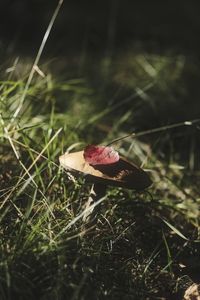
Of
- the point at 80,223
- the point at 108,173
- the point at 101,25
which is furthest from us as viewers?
the point at 101,25

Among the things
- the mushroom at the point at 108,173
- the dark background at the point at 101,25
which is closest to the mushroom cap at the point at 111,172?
the mushroom at the point at 108,173

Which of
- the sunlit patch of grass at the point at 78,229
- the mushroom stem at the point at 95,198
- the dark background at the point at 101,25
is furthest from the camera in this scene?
the dark background at the point at 101,25

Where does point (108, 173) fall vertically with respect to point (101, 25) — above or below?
above

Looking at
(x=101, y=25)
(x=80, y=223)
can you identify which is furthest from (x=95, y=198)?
(x=101, y=25)

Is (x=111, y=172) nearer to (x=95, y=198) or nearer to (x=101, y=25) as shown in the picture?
(x=95, y=198)

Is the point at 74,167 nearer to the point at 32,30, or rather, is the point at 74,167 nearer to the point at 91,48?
the point at 91,48

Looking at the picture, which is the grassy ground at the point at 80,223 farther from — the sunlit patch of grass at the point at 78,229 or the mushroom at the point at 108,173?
the mushroom at the point at 108,173

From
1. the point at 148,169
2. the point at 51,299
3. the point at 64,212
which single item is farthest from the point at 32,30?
the point at 51,299
